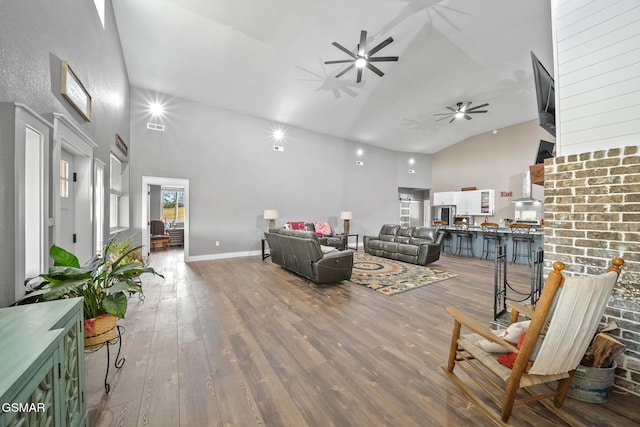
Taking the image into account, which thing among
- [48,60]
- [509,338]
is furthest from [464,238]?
[48,60]

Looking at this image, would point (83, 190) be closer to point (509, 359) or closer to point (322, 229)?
point (509, 359)

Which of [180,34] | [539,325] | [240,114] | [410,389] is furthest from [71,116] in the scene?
[240,114]

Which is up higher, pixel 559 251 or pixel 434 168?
pixel 434 168

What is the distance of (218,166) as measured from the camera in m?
6.48

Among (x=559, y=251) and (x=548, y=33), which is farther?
(x=548, y=33)

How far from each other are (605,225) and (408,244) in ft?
13.6

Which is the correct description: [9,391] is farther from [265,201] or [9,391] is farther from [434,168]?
[434,168]

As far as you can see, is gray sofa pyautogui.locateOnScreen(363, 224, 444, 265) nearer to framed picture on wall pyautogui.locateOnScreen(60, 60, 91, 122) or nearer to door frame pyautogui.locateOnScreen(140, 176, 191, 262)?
door frame pyautogui.locateOnScreen(140, 176, 191, 262)

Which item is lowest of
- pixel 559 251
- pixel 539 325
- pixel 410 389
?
pixel 410 389

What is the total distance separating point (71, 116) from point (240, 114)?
489cm

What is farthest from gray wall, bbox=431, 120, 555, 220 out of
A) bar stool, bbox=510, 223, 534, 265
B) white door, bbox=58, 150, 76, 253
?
white door, bbox=58, 150, 76, 253

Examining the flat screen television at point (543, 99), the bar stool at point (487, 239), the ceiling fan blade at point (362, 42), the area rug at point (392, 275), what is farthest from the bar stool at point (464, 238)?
the ceiling fan blade at point (362, 42)

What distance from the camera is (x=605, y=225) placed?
1.78 m

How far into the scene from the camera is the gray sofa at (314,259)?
3.99 meters
